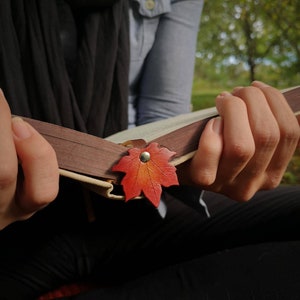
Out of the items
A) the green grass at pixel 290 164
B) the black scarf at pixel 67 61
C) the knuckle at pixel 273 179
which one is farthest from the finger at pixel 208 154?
the green grass at pixel 290 164

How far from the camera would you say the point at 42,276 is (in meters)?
0.68

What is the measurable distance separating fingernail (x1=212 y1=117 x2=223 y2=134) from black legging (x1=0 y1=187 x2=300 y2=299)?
0.80 feet

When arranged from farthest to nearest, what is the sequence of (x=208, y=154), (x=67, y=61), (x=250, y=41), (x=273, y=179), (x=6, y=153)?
(x=250, y=41) → (x=67, y=61) → (x=273, y=179) → (x=208, y=154) → (x=6, y=153)

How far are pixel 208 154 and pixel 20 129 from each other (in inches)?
8.6

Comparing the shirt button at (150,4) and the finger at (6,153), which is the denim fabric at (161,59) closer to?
the shirt button at (150,4)

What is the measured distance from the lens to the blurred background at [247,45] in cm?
294

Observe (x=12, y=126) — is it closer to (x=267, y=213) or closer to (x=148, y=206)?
(x=148, y=206)

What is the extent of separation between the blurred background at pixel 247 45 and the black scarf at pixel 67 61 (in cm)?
187

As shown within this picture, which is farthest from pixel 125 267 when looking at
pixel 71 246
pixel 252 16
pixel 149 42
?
pixel 252 16

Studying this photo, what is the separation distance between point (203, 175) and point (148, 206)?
0.24 meters

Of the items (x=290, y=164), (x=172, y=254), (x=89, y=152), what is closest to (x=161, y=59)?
(x=172, y=254)

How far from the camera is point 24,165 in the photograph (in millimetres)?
419

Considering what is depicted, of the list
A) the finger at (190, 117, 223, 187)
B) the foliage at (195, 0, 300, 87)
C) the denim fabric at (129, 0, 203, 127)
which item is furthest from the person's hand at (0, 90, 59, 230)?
the foliage at (195, 0, 300, 87)

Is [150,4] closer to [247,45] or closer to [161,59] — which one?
[161,59]
